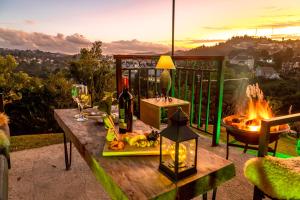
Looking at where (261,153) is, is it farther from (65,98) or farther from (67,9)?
(65,98)

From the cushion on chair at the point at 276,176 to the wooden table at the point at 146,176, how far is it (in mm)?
353

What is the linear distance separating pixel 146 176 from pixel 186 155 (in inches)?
7.8

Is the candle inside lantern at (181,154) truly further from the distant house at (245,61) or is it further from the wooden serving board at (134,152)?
the distant house at (245,61)

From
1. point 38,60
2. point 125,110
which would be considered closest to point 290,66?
point 125,110

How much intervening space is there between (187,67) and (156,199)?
2900mm

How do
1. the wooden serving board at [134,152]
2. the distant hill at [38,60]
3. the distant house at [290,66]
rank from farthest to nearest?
the distant hill at [38,60], the distant house at [290,66], the wooden serving board at [134,152]

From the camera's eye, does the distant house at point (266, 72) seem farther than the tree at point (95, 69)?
No

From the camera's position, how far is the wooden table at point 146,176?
2.88ft

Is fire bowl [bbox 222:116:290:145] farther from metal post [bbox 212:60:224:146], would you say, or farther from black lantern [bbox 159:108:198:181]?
black lantern [bbox 159:108:198:181]

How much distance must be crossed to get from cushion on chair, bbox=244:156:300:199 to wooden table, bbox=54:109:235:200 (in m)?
0.35

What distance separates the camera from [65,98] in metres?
11.3

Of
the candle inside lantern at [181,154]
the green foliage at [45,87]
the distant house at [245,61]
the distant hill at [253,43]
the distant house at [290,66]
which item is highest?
the distant hill at [253,43]

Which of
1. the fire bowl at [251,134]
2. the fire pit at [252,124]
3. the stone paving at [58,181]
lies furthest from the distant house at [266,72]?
the fire bowl at [251,134]

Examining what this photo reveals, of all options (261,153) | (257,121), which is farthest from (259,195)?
(257,121)
